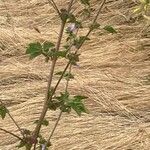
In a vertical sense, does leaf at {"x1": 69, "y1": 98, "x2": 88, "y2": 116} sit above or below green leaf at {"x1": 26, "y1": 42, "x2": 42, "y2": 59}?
below

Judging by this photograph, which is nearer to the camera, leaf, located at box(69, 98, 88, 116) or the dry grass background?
leaf, located at box(69, 98, 88, 116)

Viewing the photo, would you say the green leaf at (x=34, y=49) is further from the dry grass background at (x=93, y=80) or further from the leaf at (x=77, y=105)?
the dry grass background at (x=93, y=80)

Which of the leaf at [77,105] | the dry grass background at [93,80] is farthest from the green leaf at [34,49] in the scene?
the dry grass background at [93,80]

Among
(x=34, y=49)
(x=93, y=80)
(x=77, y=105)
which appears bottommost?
(x=93, y=80)

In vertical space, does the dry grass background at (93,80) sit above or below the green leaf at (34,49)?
below

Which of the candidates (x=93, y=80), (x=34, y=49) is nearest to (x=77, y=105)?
(x=34, y=49)

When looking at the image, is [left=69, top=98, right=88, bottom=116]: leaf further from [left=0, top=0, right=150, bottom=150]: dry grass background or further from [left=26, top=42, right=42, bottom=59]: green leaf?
[left=0, top=0, right=150, bottom=150]: dry grass background

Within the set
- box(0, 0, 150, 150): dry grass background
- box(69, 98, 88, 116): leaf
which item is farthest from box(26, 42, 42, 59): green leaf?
box(0, 0, 150, 150): dry grass background

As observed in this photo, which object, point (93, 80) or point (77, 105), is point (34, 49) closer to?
point (77, 105)

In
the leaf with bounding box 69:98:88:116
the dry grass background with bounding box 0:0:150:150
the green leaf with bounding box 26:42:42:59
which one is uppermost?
the green leaf with bounding box 26:42:42:59
